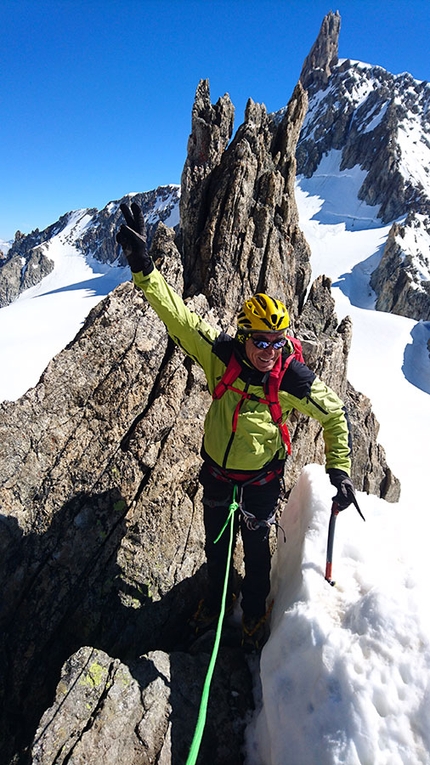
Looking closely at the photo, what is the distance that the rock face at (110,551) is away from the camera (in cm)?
406

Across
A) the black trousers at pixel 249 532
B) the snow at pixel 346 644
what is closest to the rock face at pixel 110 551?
the black trousers at pixel 249 532

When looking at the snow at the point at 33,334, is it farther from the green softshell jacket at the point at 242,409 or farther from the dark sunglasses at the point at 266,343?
the dark sunglasses at the point at 266,343

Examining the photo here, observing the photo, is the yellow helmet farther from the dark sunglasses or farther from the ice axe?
the ice axe

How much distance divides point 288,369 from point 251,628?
3409 millimetres

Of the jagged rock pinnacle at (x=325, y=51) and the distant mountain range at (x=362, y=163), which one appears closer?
the distant mountain range at (x=362, y=163)

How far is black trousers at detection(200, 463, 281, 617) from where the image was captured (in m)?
5.02

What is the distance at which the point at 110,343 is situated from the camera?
22.2 ft

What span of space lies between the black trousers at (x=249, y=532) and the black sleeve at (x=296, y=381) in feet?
4.02

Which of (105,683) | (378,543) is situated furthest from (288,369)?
(105,683)

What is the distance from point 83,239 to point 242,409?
176731mm

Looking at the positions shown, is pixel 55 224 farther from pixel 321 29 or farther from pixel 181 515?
pixel 181 515

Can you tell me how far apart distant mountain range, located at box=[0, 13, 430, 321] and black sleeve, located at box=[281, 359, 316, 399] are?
7978 centimetres

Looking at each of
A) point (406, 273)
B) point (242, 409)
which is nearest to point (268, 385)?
point (242, 409)

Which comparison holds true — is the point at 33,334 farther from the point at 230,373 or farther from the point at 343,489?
the point at 343,489
